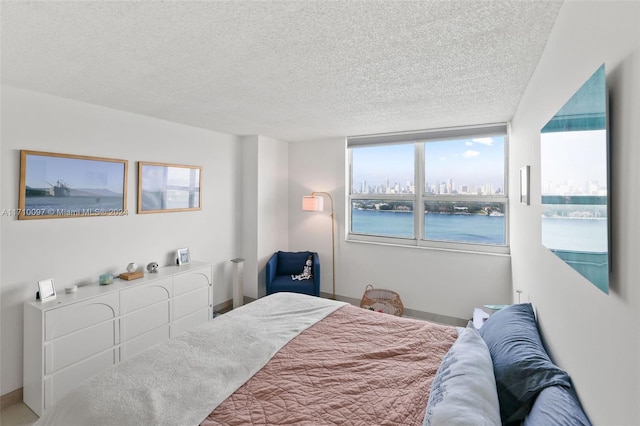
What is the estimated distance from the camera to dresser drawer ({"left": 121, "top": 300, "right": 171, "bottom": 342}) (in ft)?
9.41

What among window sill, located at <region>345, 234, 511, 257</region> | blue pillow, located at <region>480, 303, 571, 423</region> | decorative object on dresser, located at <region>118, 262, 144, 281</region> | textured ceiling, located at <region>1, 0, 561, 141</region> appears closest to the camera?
blue pillow, located at <region>480, 303, 571, 423</region>

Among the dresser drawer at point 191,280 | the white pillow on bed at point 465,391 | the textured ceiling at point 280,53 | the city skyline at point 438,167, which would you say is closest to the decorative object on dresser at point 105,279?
the dresser drawer at point 191,280

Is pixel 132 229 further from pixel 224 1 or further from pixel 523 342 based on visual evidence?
pixel 523 342

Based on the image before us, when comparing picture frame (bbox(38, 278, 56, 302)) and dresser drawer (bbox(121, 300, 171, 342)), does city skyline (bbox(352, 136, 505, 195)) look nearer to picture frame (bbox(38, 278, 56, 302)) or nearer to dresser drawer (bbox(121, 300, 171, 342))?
dresser drawer (bbox(121, 300, 171, 342))

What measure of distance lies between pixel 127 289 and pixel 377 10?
3.00 metres

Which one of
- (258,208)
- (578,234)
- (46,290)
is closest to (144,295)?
(46,290)

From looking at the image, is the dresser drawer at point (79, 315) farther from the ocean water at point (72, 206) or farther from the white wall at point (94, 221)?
the ocean water at point (72, 206)

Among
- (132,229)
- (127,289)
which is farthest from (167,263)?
(127,289)

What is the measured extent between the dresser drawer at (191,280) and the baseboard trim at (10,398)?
52.7 inches

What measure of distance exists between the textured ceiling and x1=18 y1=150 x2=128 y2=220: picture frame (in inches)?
22.6

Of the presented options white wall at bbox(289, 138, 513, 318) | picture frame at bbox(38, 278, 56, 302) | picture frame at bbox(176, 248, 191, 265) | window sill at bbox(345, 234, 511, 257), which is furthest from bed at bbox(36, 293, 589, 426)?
window sill at bbox(345, 234, 511, 257)

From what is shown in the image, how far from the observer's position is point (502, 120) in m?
3.61

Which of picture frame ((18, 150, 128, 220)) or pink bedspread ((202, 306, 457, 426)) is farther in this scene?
picture frame ((18, 150, 128, 220))

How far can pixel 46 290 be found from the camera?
8.29ft
